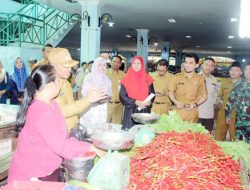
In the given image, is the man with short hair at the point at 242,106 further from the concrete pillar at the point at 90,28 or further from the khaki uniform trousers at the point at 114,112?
the concrete pillar at the point at 90,28

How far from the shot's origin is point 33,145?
74.9 inches

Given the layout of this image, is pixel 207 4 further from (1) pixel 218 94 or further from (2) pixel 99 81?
(2) pixel 99 81

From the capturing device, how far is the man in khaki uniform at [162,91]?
5.57 meters

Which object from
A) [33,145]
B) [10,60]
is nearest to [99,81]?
[33,145]

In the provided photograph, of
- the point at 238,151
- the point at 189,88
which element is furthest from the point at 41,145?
the point at 189,88

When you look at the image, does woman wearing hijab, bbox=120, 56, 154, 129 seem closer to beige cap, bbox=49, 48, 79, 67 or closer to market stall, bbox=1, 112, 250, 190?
beige cap, bbox=49, 48, 79, 67

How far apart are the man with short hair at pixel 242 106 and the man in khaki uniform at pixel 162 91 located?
133 centimetres

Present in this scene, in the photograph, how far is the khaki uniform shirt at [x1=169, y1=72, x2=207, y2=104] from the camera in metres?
4.50

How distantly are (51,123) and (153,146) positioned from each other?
640mm

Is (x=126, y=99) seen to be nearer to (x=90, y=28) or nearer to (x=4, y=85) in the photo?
(x=4, y=85)

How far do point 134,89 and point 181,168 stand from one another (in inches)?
118

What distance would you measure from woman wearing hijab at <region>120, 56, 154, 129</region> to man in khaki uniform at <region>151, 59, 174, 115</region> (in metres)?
0.95

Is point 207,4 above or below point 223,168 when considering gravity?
above

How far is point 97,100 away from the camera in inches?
104
